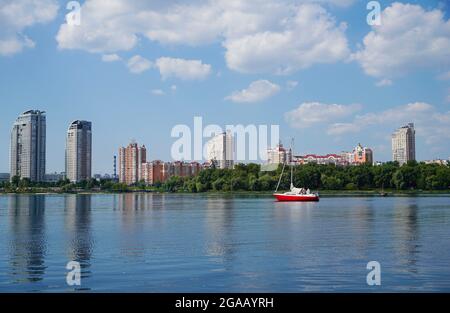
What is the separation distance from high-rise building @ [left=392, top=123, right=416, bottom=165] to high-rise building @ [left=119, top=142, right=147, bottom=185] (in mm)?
43557

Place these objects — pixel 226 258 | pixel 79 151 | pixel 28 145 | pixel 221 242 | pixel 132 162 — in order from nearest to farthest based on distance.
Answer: pixel 226 258 → pixel 221 242 → pixel 28 145 → pixel 79 151 → pixel 132 162

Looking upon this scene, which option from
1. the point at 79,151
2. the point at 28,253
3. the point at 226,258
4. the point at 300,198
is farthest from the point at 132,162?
the point at 226,258

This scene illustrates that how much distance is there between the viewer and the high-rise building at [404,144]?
3570 inches

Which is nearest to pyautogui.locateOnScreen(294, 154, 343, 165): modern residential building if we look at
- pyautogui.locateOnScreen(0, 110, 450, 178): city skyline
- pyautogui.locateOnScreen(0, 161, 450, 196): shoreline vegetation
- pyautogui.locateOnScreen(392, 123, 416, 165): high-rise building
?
pyautogui.locateOnScreen(0, 110, 450, 178): city skyline

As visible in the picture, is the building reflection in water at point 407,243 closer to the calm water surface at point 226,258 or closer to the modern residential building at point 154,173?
the calm water surface at point 226,258

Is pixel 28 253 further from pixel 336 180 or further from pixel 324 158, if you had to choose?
pixel 324 158

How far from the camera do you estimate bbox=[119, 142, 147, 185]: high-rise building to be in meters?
103

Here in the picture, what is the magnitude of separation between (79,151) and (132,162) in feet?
47.2

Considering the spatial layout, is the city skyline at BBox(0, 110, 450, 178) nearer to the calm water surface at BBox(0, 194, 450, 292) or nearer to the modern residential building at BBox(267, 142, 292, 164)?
the modern residential building at BBox(267, 142, 292, 164)

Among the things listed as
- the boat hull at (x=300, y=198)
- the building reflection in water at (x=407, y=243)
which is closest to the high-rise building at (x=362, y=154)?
the boat hull at (x=300, y=198)

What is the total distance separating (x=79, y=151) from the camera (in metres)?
90.8

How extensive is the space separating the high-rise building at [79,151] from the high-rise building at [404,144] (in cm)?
4917
